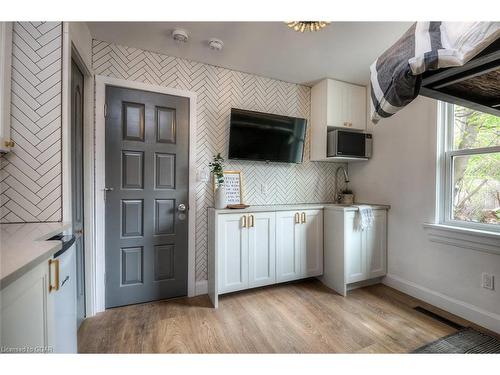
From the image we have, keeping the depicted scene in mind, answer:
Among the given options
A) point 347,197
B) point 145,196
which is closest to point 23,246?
point 145,196

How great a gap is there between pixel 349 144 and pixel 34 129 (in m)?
2.87

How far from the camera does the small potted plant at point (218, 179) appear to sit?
229 centimetres

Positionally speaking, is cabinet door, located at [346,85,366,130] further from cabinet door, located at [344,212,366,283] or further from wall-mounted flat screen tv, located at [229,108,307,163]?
cabinet door, located at [344,212,366,283]

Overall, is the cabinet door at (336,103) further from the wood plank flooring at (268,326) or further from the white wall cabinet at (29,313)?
the white wall cabinet at (29,313)

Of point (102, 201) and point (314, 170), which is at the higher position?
point (314, 170)

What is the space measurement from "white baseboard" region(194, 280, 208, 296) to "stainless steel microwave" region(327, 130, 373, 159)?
2.11 metres

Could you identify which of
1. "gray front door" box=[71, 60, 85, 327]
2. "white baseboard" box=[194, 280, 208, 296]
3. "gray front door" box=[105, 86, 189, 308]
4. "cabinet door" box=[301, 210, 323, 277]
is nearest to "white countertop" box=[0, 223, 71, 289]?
"gray front door" box=[71, 60, 85, 327]

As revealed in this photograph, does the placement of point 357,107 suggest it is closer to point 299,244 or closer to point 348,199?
point 348,199

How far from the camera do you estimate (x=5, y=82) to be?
4.15ft

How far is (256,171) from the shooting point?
2.67 meters

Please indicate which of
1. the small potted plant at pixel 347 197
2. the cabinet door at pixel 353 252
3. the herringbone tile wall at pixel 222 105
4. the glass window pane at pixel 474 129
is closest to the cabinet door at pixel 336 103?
the herringbone tile wall at pixel 222 105

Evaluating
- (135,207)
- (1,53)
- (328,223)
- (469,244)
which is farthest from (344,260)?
(1,53)
